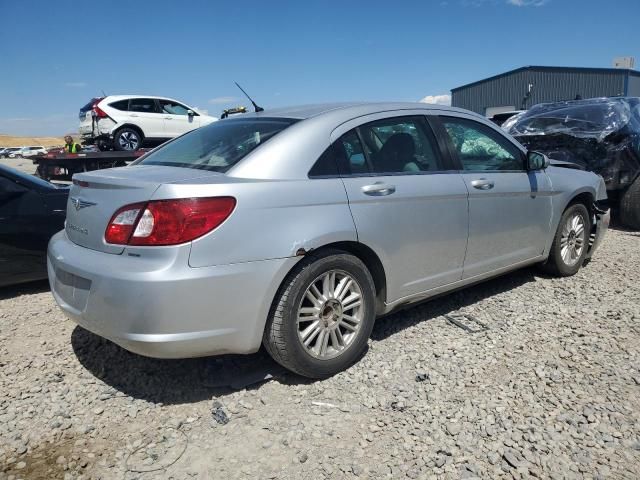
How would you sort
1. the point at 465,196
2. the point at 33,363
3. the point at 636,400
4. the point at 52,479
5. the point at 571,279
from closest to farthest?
1. the point at 52,479
2. the point at 636,400
3. the point at 33,363
4. the point at 465,196
5. the point at 571,279

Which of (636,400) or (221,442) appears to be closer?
(221,442)

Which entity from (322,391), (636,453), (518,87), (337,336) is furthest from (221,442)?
(518,87)

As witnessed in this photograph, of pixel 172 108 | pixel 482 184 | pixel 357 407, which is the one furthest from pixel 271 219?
pixel 172 108

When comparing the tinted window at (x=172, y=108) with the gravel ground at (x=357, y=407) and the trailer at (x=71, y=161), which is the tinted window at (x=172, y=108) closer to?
the trailer at (x=71, y=161)

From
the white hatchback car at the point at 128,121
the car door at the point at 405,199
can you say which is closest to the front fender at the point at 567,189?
the car door at the point at 405,199

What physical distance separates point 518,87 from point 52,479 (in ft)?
127

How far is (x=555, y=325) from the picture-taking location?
3.76m

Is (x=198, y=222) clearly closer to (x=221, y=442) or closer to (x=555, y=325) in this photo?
(x=221, y=442)

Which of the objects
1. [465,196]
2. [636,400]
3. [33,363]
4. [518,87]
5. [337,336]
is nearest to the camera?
[636,400]

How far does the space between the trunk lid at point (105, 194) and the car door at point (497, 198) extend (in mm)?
1966

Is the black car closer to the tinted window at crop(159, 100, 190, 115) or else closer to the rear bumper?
the rear bumper

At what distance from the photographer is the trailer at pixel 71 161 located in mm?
11289

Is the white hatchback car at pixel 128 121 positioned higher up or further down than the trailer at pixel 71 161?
higher up

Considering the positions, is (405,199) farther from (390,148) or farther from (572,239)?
(572,239)
